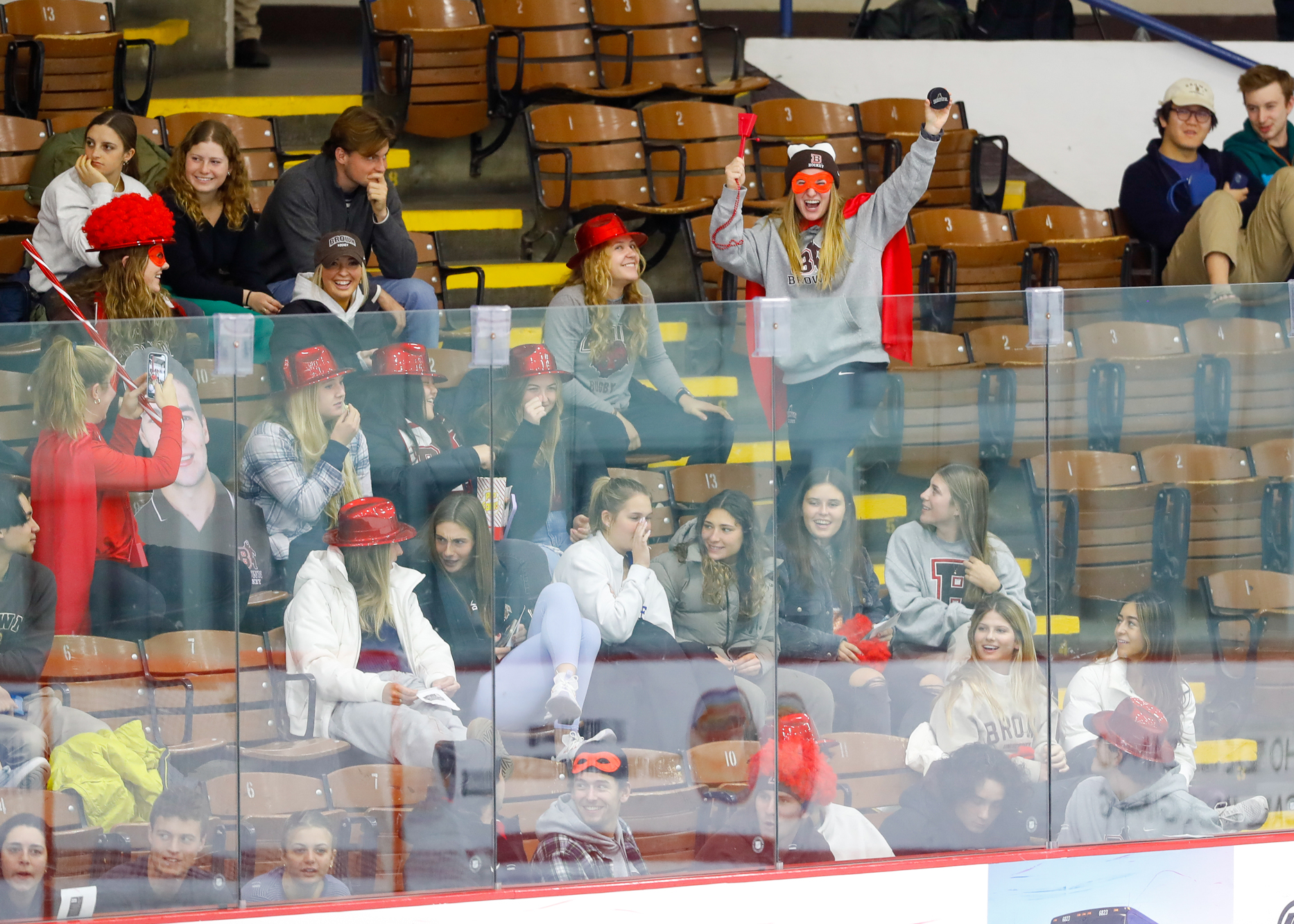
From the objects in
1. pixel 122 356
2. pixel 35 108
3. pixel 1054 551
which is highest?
pixel 35 108

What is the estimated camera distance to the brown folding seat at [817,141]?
603 cm

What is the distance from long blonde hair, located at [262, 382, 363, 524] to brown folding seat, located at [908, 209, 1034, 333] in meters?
2.69

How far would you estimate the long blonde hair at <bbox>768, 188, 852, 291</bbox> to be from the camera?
3777 millimetres

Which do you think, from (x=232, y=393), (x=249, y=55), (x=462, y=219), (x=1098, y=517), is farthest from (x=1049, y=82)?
(x=232, y=393)

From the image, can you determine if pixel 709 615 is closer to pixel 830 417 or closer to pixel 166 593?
pixel 830 417

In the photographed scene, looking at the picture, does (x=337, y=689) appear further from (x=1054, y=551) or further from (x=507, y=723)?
(x=1054, y=551)

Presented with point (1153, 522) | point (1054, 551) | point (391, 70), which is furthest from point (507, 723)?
point (391, 70)

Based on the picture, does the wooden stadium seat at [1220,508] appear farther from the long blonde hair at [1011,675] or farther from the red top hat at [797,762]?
the red top hat at [797,762]

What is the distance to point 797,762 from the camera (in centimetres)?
303

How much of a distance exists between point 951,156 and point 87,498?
425 cm

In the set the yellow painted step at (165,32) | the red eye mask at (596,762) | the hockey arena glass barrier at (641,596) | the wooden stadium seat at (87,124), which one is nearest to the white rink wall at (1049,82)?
the yellow painted step at (165,32)

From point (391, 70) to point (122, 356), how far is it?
3.35 metres

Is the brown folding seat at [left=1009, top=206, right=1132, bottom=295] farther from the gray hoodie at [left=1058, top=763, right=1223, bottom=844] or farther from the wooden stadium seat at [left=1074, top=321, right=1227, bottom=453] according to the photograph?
the gray hoodie at [left=1058, top=763, right=1223, bottom=844]

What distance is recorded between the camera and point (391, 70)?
5.89 m
